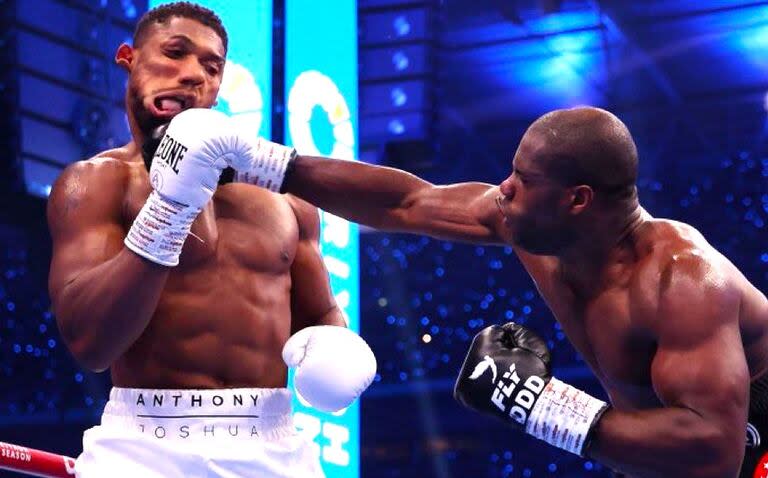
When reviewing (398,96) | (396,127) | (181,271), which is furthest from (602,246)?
(396,127)

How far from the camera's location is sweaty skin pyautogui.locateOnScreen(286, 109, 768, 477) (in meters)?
1.92

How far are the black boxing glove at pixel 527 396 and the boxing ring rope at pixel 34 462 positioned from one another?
93 centimetres

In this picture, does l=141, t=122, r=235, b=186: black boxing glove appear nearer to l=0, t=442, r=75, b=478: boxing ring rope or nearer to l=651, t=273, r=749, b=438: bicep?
l=0, t=442, r=75, b=478: boxing ring rope

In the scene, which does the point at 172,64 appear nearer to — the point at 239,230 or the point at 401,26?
the point at 239,230

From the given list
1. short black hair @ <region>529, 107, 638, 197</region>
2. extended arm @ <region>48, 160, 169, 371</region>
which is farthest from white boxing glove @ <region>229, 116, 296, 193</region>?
short black hair @ <region>529, 107, 638, 197</region>

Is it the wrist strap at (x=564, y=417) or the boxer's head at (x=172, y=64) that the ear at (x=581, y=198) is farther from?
the boxer's head at (x=172, y=64)

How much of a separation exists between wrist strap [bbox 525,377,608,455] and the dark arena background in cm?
203

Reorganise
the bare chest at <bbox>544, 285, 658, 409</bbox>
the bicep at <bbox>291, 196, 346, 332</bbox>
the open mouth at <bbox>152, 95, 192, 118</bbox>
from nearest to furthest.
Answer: the bare chest at <bbox>544, 285, 658, 409</bbox>, the open mouth at <bbox>152, 95, 192, 118</bbox>, the bicep at <bbox>291, 196, 346, 332</bbox>

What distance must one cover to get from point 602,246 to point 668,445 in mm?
460

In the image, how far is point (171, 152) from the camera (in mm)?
1936

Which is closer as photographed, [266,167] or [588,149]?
[588,149]

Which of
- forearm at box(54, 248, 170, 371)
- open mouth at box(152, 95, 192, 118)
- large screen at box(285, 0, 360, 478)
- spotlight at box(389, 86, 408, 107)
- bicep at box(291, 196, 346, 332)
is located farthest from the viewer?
spotlight at box(389, 86, 408, 107)

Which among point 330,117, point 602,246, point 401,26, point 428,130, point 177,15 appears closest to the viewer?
point 602,246

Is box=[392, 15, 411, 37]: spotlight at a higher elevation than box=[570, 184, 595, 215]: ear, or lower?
higher
